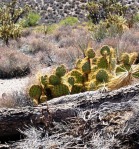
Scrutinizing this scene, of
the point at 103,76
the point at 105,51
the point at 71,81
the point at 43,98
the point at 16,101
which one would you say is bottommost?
the point at 16,101

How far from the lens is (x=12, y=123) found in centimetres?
483

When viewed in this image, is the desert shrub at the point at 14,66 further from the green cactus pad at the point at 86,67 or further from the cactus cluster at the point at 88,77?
the green cactus pad at the point at 86,67

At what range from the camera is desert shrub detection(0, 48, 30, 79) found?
1304 cm

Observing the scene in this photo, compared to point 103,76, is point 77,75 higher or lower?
lower

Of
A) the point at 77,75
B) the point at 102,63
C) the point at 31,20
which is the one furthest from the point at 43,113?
the point at 31,20

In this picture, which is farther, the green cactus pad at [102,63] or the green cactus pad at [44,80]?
the green cactus pad at [102,63]

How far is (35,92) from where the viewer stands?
24.5 ft

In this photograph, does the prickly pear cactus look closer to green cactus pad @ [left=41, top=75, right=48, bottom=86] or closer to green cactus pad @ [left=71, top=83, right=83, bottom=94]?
green cactus pad @ [left=41, top=75, right=48, bottom=86]

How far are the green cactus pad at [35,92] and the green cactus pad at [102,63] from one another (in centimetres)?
125

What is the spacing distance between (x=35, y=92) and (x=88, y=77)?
1.04m

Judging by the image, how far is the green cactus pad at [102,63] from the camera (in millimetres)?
7898

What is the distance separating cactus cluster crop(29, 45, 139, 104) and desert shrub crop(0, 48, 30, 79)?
5.14 m

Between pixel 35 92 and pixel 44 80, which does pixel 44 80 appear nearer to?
pixel 44 80

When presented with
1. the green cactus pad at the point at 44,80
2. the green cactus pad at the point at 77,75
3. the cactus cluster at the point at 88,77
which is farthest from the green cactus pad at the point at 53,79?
the green cactus pad at the point at 77,75
